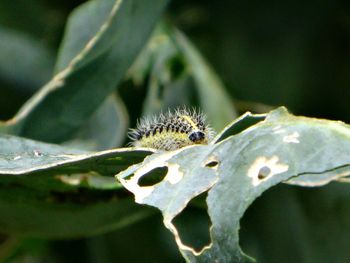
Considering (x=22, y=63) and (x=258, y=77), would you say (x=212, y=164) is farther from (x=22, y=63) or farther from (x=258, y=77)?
(x=258, y=77)

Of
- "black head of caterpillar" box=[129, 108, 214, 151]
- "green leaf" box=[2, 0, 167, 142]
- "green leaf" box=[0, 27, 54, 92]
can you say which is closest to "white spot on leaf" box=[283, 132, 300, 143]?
"black head of caterpillar" box=[129, 108, 214, 151]

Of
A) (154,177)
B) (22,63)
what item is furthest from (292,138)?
(22,63)

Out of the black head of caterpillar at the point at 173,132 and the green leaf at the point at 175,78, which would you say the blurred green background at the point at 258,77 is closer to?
the green leaf at the point at 175,78

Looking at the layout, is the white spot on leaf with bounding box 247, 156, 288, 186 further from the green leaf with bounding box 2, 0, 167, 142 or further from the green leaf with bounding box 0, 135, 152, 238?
the green leaf with bounding box 2, 0, 167, 142

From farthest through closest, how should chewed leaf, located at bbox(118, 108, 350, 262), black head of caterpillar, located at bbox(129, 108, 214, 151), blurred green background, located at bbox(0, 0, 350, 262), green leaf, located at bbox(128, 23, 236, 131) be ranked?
blurred green background, located at bbox(0, 0, 350, 262) < green leaf, located at bbox(128, 23, 236, 131) < black head of caterpillar, located at bbox(129, 108, 214, 151) < chewed leaf, located at bbox(118, 108, 350, 262)

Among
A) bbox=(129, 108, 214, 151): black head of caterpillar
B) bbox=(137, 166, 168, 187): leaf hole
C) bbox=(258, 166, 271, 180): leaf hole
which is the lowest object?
bbox=(258, 166, 271, 180): leaf hole

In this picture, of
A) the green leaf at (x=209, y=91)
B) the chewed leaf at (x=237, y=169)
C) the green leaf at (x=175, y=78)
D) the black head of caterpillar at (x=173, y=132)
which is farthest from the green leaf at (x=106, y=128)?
the chewed leaf at (x=237, y=169)
